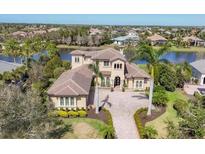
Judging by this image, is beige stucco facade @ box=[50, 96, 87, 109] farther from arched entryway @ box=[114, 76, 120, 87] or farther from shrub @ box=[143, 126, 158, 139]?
arched entryway @ box=[114, 76, 120, 87]

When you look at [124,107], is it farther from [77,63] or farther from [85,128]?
[77,63]

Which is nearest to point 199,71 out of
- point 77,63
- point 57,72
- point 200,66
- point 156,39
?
point 200,66

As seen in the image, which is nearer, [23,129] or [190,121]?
[23,129]

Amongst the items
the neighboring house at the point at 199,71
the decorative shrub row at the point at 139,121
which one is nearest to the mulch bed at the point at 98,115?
the decorative shrub row at the point at 139,121

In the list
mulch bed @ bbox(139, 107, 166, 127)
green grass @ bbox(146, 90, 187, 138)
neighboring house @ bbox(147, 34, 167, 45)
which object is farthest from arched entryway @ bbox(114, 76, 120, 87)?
neighboring house @ bbox(147, 34, 167, 45)
